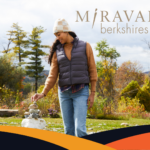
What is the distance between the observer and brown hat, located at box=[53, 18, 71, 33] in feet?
8.00

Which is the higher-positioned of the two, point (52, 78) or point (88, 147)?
point (52, 78)

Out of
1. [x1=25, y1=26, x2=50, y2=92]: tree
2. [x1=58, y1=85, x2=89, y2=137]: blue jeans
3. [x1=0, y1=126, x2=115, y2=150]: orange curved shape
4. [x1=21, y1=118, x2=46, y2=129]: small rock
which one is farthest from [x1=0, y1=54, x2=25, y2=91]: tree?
[x1=0, y1=126, x2=115, y2=150]: orange curved shape

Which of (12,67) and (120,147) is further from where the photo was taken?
(12,67)

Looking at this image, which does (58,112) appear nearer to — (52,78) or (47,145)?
(52,78)

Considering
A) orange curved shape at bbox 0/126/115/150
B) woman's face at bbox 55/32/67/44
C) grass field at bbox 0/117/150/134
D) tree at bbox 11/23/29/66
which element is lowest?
grass field at bbox 0/117/150/134

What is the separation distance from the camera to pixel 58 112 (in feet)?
31.1

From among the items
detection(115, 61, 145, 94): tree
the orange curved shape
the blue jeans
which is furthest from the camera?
detection(115, 61, 145, 94): tree

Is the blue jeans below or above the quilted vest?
below

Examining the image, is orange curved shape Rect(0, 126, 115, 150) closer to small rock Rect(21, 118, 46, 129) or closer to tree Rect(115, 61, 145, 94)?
small rock Rect(21, 118, 46, 129)

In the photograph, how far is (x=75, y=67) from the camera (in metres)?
2.40

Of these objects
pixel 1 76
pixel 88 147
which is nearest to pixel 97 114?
pixel 88 147

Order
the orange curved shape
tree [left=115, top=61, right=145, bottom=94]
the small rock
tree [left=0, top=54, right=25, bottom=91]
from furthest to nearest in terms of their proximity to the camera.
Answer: tree [left=115, top=61, right=145, bottom=94]
tree [left=0, top=54, right=25, bottom=91]
the small rock
the orange curved shape

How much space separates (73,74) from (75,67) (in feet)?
0.27

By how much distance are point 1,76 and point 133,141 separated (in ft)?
64.6
